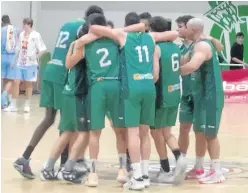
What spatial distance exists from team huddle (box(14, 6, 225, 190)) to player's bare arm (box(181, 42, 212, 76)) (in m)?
0.01

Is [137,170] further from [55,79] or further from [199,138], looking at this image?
[55,79]

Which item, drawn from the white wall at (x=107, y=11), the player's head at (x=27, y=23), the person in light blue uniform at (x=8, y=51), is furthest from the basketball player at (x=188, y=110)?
the white wall at (x=107, y=11)

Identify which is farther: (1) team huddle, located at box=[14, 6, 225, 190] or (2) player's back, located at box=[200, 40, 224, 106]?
(2) player's back, located at box=[200, 40, 224, 106]

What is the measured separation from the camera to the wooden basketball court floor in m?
6.50

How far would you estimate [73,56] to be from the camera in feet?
21.5

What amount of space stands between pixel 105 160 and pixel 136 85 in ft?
6.30

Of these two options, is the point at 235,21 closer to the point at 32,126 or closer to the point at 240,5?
the point at 240,5

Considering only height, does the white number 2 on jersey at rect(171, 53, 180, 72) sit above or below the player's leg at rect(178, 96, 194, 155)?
above

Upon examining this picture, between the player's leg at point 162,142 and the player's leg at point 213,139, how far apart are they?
1.20 feet

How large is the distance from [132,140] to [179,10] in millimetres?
14493

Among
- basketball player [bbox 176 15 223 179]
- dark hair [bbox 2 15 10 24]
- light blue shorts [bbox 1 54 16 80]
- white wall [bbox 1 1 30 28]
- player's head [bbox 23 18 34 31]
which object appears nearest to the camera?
basketball player [bbox 176 15 223 179]

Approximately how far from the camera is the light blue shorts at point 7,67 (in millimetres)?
14547

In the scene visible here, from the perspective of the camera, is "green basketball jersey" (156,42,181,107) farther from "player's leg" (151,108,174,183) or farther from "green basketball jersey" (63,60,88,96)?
"green basketball jersey" (63,60,88,96)

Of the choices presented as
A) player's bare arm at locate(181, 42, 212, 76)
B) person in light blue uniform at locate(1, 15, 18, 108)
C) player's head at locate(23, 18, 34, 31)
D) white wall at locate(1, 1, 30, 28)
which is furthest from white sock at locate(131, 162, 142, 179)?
white wall at locate(1, 1, 30, 28)
